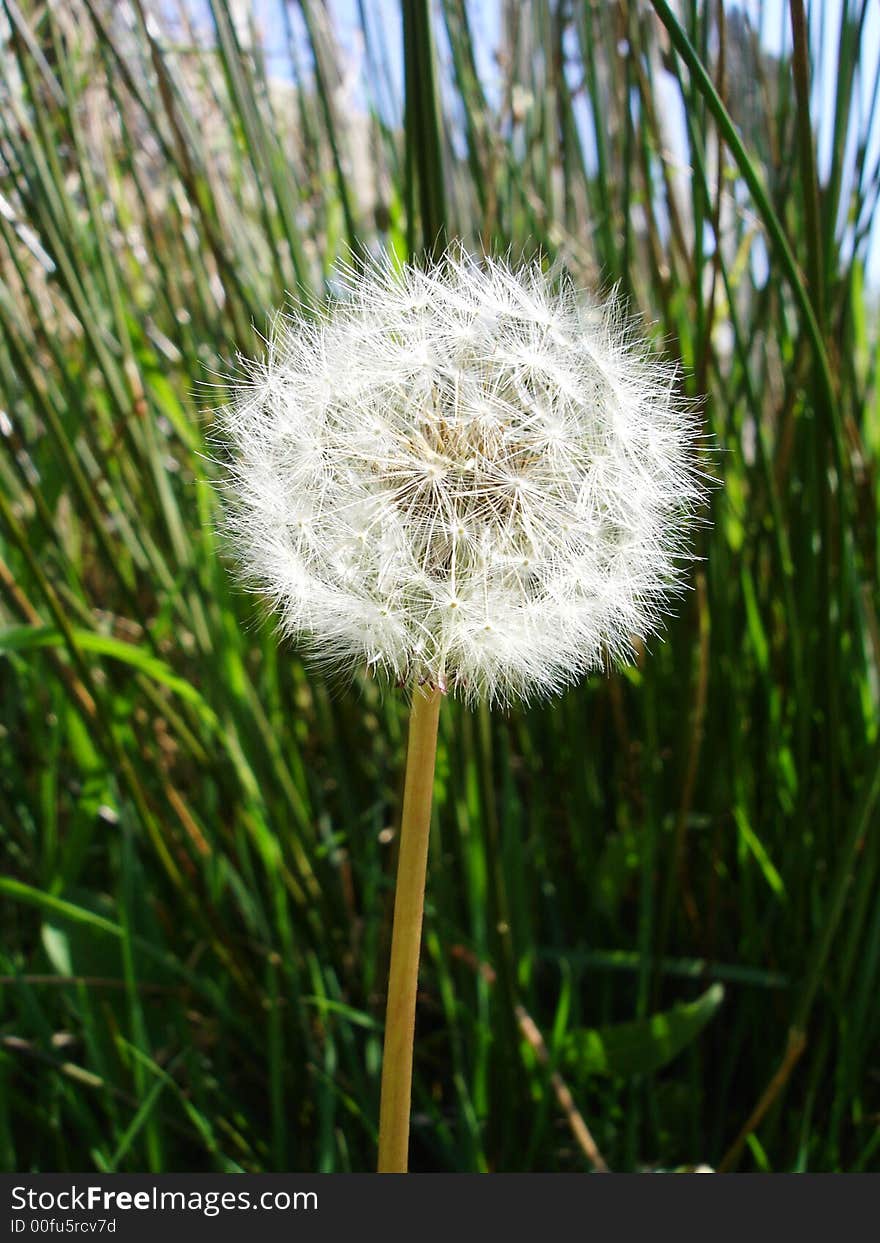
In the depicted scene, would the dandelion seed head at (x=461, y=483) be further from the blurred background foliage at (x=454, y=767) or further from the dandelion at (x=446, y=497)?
the blurred background foliage at (x=454, y=767)

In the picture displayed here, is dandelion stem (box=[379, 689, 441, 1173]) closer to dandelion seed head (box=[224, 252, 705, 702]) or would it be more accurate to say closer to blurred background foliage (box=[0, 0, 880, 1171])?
dandelion seed head (box=[224, 252, 705, 702])

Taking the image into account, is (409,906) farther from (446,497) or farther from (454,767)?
(454,767)

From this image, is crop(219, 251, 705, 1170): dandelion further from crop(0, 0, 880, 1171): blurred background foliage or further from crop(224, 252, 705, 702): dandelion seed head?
crop(0, 0, 880, 1171): blurred background foliage

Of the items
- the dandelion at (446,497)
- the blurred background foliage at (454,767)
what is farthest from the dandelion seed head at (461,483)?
the blurred background foliage at (454,767)

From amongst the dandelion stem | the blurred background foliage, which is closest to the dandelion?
the dandelion stem

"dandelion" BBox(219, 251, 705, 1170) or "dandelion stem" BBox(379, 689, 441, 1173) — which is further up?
"dandelion" BBox(219, 251, 705, 1170)

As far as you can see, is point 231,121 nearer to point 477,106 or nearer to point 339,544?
point 477,106

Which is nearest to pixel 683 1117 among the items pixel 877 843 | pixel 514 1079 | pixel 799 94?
pixel 514 1079

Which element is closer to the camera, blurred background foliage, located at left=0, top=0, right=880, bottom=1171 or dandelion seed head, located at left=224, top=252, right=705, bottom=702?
dandelion seed head, located at left=224, top=252, right=705, bottom=702
